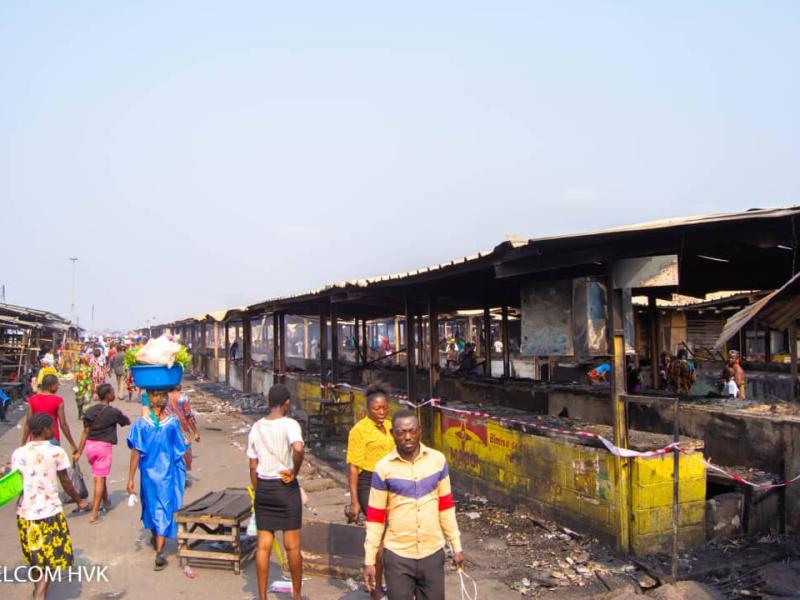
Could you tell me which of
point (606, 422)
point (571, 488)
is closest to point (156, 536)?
point (571, 488)

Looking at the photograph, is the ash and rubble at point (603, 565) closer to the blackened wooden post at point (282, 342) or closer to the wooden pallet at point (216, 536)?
the wooden pallet at point (216, 536)

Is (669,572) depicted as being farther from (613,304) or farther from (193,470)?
(193,470)

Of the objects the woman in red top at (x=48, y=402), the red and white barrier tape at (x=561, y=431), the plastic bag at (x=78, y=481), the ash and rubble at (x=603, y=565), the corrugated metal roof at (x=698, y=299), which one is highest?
the corrugated metal roof at (x=698, y=299)

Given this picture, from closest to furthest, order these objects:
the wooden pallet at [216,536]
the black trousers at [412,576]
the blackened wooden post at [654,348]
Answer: the black trousers at [412,576], the wooden pallet at [216,536], the blackened wooden post at [654,348]

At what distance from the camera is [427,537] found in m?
3.79

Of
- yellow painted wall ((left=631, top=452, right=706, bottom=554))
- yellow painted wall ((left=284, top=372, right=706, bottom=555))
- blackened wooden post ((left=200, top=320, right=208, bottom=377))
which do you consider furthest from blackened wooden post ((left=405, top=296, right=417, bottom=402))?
blackened wooden post ((left=200, top=320, right=208, bottom=377))

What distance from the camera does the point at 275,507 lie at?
5.04 meters

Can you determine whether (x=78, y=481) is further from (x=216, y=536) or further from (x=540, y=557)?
(x=540, y=557)

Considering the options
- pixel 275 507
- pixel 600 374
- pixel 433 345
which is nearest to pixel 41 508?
pixel 275 507

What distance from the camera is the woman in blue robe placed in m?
6.28

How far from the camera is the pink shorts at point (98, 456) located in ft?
25.7

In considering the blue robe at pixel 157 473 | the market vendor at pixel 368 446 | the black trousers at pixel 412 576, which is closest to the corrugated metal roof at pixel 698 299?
the market vendor at pixel 368 446

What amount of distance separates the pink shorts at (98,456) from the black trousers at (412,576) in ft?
17.9

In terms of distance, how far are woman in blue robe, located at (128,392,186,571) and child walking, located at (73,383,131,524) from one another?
1648mm
